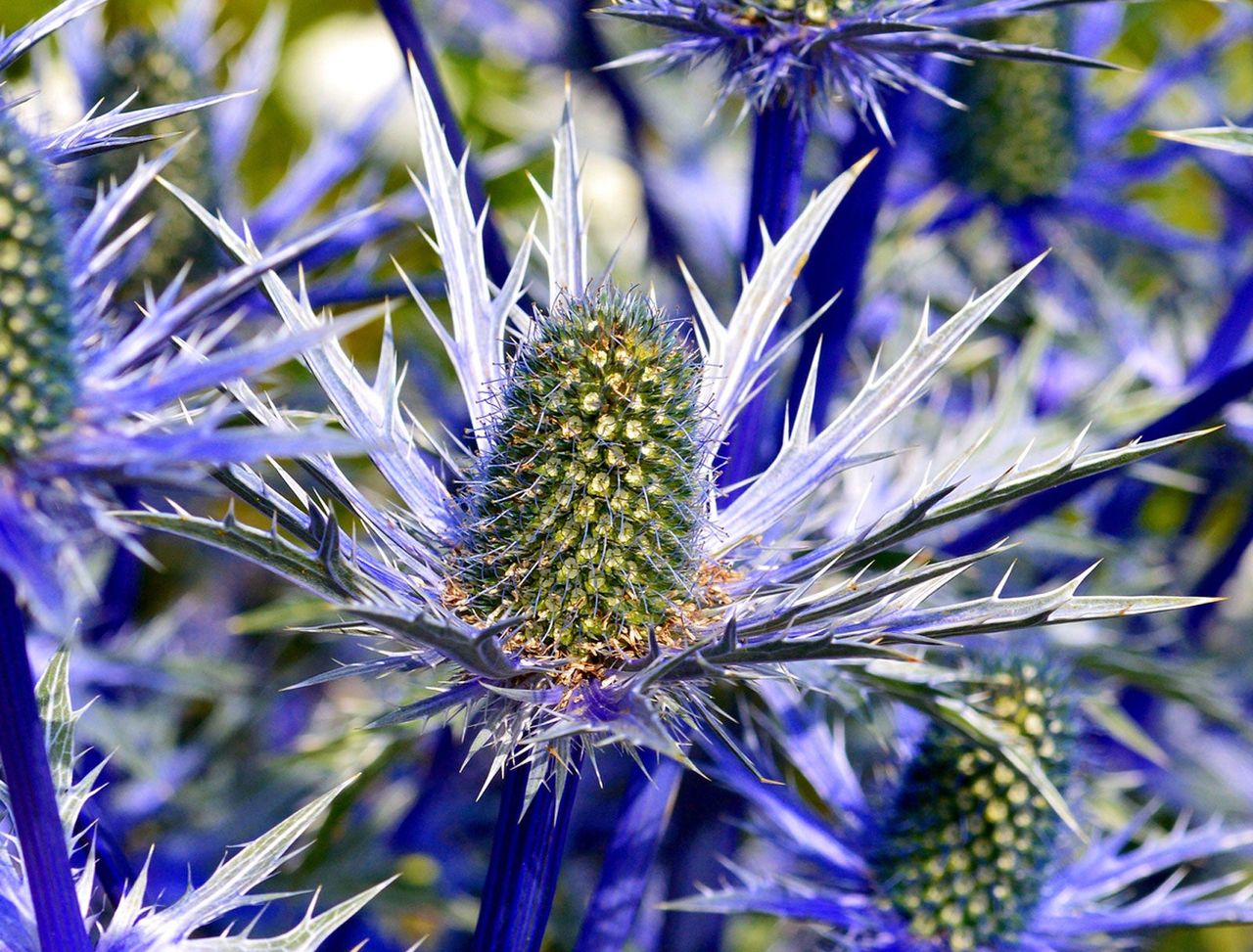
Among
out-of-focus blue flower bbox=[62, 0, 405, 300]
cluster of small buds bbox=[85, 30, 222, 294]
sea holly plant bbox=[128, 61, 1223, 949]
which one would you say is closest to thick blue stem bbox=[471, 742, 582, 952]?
sea holly plant bbox=[128, 61, 1223, 949]

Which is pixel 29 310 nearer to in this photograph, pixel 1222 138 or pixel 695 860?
pixel 1222 138

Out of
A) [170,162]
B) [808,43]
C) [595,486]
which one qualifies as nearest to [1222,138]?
[808,43]

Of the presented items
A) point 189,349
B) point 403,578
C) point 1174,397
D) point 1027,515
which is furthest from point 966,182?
point 189,349

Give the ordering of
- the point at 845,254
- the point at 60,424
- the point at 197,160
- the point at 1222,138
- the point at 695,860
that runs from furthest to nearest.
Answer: the point at 197,160
the point at 695,860
the point at 845,254
the point at 1222,138
the point at 60,424

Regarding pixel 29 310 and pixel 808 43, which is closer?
pixel 29 310

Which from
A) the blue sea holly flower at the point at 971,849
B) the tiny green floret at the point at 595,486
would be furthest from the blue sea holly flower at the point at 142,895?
the blue sea holly flower at the point at 971,849

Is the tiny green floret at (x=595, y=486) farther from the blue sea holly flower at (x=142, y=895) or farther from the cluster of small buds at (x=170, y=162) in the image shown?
the cluster of small buds at (x=170, y=162)

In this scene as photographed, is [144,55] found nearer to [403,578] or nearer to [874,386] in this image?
[403,578]
